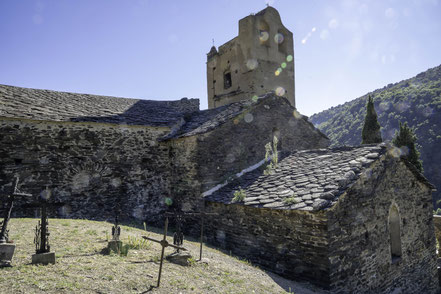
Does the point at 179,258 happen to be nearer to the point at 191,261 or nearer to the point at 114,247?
the point at 191,261

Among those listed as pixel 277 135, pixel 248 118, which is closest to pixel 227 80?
pixel 277 135

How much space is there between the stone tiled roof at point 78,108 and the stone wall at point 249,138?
266cm

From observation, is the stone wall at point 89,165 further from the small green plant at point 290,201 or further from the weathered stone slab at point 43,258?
the small green plant at point 290,201

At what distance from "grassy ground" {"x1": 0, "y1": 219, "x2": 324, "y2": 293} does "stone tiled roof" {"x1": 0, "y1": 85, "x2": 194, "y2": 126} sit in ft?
13.2

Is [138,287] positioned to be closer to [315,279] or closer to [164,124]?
[315,279]

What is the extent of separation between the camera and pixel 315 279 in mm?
6289

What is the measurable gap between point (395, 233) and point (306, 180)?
3.46 m

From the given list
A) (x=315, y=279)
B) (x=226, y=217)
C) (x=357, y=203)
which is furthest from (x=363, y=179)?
(x=226, y=217)

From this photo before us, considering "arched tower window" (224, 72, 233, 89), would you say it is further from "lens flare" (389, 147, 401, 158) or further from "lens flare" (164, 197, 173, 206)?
"lens flare" (389, 147, 401, 158)

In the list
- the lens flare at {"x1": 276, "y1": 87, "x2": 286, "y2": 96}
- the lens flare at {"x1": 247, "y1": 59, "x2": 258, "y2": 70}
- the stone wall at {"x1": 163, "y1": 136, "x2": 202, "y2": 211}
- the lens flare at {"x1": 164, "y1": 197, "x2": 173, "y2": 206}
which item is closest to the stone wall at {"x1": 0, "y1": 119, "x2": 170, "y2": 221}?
the lens flare at {"x1": 164, "y1": 197, "x2": 173, "y2": 206}

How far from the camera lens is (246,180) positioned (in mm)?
9883

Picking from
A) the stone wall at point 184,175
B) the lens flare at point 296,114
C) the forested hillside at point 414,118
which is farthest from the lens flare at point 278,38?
the forested hillside at point 414,118

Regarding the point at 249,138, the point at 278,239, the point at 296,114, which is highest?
the point at 296,114

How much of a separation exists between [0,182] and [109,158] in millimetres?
3202
